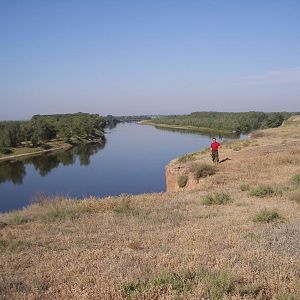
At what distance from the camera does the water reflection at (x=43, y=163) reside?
55.2 metres

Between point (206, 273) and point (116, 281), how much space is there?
1155 millimetres

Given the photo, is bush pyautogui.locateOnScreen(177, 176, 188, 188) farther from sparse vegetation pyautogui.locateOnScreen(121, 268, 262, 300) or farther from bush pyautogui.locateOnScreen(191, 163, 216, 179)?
sparse vegetation pyautogui.locateOnScreen(121, 268, 262, 300)

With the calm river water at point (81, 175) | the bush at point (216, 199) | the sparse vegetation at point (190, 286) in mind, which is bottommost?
the calm river water at point (81, 175)

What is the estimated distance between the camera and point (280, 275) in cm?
530

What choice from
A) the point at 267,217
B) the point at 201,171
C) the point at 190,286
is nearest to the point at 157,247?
the point at 190,286

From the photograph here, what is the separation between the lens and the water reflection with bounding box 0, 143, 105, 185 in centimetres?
5516

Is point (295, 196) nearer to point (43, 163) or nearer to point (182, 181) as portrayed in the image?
point (182, 181)

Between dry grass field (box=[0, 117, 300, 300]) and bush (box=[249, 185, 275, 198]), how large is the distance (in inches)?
1.2

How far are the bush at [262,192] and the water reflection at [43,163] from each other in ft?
134

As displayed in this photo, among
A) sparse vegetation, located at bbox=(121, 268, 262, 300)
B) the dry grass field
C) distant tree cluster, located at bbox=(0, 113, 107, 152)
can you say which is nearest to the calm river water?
distant tree cluster, located at bbox=(0, 113, 107, 152)

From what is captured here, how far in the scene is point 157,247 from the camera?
24.1 ft

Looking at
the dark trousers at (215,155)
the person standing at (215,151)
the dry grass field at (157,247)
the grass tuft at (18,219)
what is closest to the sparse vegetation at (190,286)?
the dry grass field at (157,247)

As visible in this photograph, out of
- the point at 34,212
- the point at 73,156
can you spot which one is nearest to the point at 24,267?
the point at 34,212

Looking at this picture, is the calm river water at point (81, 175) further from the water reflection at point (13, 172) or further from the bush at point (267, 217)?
the bush at point (267, 217)
